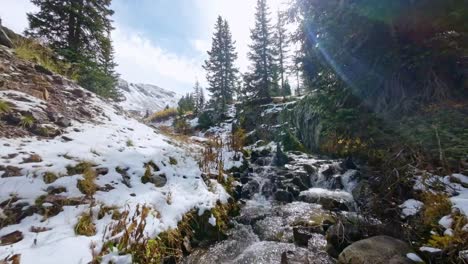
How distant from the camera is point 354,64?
352 inches

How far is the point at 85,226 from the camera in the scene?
12.5ft

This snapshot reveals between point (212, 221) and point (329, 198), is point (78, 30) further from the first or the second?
point (329, 198)

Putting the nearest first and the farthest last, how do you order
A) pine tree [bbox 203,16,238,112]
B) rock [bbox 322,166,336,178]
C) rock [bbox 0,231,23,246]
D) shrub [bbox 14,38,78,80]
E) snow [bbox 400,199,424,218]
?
rock [bbox 0,231,23,246]
snow [bbox 400,199,424,218]
shrub [bbox 14,38,78,80]
rock [bbox 322,166,336,178]
pine tree [bbox 203,16,238,112]

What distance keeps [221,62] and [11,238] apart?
3212 centimetres

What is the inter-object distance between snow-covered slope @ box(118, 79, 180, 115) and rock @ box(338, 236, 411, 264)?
115060 mm

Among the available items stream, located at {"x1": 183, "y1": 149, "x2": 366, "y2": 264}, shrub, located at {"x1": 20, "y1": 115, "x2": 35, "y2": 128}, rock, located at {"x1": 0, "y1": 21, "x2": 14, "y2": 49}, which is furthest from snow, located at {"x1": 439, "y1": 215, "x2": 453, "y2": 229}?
rock, located at {"x1": 0, "y1": 21, "x2": 14, "y2": 49}

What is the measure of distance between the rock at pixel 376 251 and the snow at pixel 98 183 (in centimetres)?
312

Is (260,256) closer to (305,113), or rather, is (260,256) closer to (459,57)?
(459,57)

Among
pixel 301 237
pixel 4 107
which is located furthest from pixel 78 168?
pixel 301 237

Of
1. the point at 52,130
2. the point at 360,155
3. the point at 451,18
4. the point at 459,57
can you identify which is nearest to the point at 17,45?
the point at 52,130

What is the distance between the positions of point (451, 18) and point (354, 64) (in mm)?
2851

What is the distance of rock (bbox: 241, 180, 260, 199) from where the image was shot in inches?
348

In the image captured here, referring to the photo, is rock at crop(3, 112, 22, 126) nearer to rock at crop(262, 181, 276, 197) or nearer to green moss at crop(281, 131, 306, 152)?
rock at crop(262, 181, 276, 197)

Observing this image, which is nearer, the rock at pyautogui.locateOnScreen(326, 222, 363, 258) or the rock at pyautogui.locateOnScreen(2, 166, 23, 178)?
the rock at pyautogui.locateOnScreen(2, 166, 23, 178)
